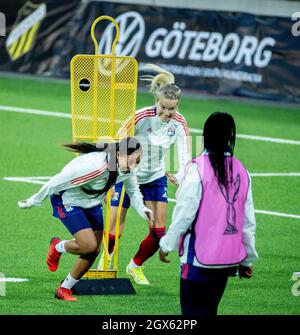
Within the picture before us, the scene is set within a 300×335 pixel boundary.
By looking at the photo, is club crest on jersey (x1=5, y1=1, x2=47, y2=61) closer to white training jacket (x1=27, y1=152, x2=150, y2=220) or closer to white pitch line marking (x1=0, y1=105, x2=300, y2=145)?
white pitch line marking (x1=0, y1=105, x2=300, y2=145)

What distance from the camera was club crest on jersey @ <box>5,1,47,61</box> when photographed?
28812mm

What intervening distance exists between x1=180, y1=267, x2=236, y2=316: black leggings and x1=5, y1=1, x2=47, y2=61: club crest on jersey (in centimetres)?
2121

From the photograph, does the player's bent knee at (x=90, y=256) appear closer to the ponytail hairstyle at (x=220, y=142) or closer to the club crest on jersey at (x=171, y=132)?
the club crest on jersey at (x=171, y=132)

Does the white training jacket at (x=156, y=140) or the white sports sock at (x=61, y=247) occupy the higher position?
the white training jacket at (x=156, y=140)

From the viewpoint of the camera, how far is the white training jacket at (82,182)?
10.4 m

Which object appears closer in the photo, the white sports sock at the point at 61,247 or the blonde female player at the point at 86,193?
the blonde female player at the point at 86,193

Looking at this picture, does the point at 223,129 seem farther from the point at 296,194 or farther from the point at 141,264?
the point at 296,194

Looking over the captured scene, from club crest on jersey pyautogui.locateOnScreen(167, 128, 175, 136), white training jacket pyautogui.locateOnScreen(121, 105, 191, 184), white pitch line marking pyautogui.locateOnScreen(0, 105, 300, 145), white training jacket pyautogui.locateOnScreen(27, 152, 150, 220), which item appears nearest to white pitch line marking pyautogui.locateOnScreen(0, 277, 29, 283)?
white training jacket pyautogui.locateOnScreen(27, 152, 150, 220)

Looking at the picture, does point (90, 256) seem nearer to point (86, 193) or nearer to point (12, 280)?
point (86, 193)

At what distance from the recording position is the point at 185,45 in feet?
90.5

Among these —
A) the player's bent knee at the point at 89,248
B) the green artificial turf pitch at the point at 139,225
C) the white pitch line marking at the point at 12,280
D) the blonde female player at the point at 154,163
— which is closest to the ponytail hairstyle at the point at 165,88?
the blonde female player at the point at 154,163

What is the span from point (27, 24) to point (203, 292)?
21.3m

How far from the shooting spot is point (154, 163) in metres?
12.4

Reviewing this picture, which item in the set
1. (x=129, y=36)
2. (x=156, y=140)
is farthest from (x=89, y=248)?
(x=129, y=36)
